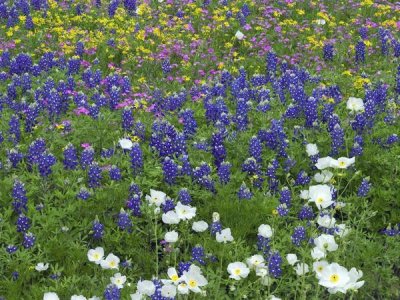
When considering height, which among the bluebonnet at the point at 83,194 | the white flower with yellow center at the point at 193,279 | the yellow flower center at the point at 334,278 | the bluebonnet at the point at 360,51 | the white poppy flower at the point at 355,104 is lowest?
the bluebonnet at the point at 360,51

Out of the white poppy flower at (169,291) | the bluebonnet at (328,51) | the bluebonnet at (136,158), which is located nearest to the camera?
the white poppy flower at (169,291)

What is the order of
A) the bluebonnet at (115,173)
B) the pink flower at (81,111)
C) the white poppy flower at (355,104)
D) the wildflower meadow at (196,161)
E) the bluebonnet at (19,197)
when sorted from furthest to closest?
the pink flower at (81,111), the white poppy flower at (355,104), the bluebonnet at (115,173), the bluebonnet at (19,197), the wildflower meadow at (196,161)

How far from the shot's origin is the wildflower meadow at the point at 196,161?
15.4 feet

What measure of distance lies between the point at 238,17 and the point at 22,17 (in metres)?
3.34

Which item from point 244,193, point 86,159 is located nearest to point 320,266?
point 244,193

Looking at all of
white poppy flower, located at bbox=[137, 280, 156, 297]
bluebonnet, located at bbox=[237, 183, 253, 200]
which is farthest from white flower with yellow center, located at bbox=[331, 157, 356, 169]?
white poppy flower, located at bbox=[137, 280, 156, 297]

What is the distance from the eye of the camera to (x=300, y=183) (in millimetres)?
5867

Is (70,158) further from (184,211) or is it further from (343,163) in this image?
(343,163)

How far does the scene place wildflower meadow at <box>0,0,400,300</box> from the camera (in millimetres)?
4684

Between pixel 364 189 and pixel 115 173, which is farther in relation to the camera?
pixel 115 173

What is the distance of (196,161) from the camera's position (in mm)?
6043

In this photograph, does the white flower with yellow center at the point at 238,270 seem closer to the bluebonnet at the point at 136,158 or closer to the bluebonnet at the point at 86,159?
the bluebonnet at the point at 136,158

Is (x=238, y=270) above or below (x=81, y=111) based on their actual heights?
above

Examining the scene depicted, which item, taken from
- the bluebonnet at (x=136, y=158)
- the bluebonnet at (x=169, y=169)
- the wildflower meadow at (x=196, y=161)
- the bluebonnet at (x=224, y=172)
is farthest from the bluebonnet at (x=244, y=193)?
the bluebonnet at (x=136, y=158)
